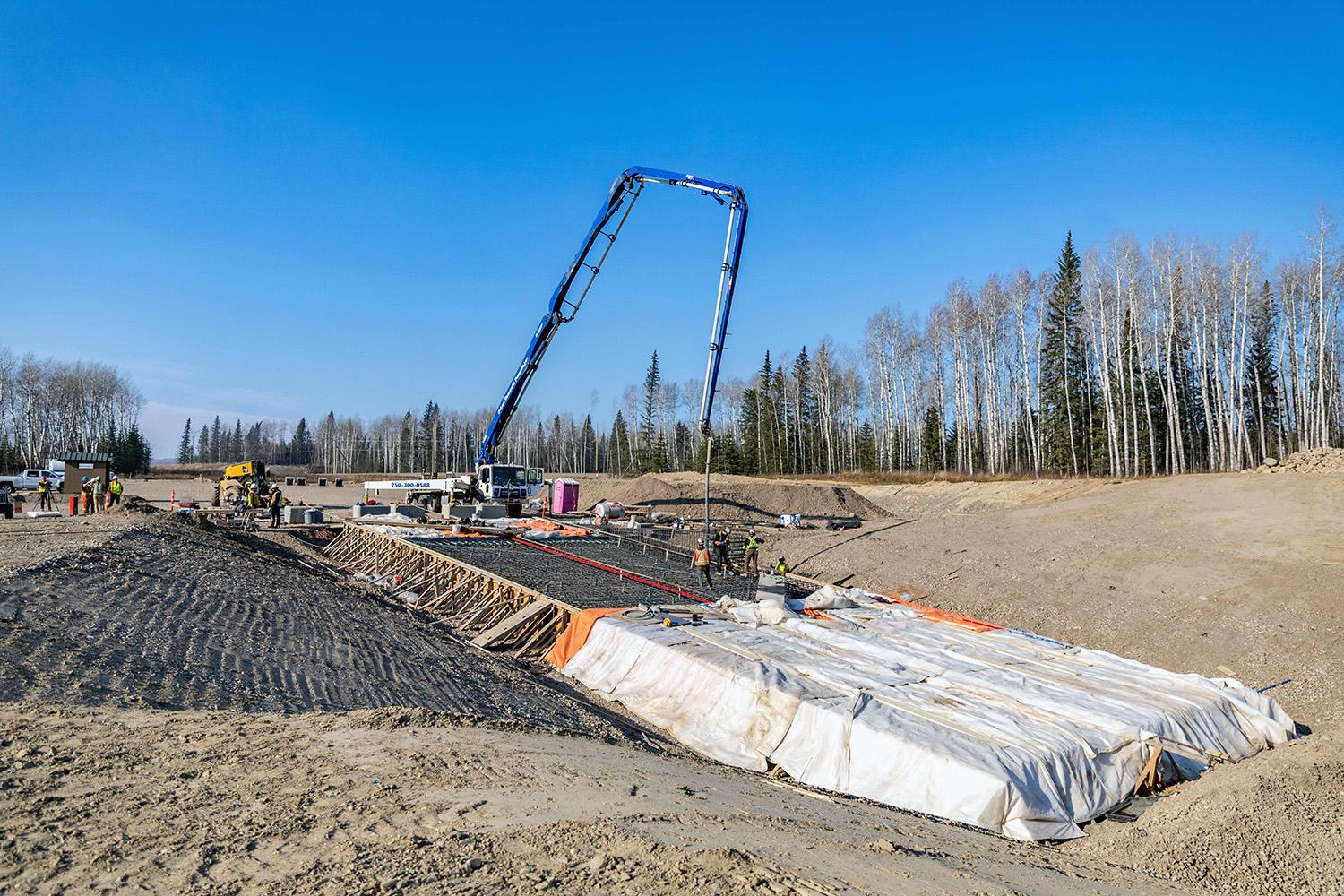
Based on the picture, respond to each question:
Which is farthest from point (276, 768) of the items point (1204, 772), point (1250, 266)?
point (1250, 266)

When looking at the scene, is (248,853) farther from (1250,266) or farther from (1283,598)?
(1250,266)

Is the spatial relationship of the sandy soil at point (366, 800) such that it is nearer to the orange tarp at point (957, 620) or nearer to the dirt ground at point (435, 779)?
the dirt ground at point (435, 779)

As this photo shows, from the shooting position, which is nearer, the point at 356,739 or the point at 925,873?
the point at 925,873

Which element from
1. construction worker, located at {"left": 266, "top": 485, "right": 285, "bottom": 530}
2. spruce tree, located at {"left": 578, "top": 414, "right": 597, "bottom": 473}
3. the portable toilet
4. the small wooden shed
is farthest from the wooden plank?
spruce tree, located at {"left": 578, "top": 414, "right": 597, "bottom": 473}

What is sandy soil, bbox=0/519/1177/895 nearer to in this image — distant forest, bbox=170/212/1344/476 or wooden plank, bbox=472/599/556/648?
wooden plank, bbox=472/599/556/648

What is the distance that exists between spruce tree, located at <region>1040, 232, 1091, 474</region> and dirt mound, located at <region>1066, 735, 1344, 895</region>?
3895 centimetres

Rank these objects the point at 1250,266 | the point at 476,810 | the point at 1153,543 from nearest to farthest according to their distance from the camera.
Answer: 1. the point at 476,810
2. the point at 1153,543
3. the point at 1250,266

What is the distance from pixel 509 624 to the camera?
43.0 ft

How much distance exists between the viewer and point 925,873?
4.31m

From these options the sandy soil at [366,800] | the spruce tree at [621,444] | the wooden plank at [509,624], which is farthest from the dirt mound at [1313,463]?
the spruce tree at [621,444]

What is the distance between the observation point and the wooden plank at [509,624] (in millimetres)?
12797

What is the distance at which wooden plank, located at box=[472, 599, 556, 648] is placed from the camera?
504 inches

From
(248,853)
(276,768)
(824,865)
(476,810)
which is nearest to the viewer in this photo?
(248,853)

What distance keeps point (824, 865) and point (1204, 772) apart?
5531 millimetres
